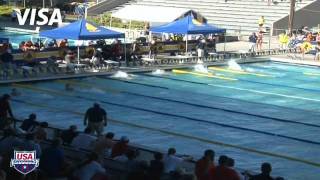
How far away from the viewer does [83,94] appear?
65.9 feet

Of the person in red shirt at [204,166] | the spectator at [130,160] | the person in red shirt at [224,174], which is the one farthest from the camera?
the spectator at [130,160]

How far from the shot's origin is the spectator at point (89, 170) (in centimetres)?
900

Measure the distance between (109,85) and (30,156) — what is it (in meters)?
12.5

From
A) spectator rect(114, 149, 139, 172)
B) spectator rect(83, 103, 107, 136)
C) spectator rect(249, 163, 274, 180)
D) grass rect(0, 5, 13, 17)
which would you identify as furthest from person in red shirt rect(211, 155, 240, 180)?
grass rect(0, 5, 13, 17)

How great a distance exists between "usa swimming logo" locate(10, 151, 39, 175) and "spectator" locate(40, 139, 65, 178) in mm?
456

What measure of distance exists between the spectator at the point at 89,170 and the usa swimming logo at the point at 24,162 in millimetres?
594

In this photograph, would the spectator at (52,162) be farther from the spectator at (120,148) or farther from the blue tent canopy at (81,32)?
the blue tent canopy at (81,32)

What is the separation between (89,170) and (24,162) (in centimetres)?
88

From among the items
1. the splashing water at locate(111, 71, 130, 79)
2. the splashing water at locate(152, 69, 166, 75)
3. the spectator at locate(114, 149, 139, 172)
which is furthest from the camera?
the splashing water at locate(152, 69, 166, 75)

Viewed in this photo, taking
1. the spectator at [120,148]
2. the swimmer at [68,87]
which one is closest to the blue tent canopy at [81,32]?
the swimmer at [68,87]

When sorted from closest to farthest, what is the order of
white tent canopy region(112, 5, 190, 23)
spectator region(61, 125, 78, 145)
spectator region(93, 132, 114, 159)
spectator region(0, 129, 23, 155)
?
spectator region(0, 129, 23, 155), spectator region(93, 132, 114, 159), spectator region(61, 125, 78, 145), white tent canopy region(112, 5, 190, 23)

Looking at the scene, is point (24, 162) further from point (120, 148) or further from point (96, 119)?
point (96, 119)

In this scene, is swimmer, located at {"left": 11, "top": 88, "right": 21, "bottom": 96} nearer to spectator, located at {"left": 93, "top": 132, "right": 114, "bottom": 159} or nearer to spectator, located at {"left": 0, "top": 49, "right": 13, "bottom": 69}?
spectator, located at {"left": 0, "top": 49, "right": 13, "bottom": 69}

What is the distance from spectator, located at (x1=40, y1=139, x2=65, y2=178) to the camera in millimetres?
9766
